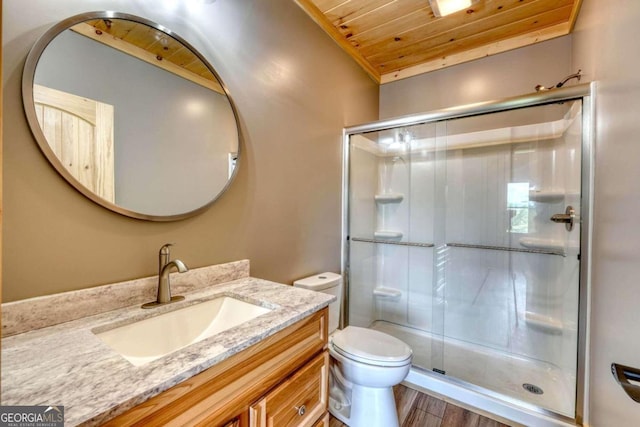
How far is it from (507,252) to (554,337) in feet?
2.09

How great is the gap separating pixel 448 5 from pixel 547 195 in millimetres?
1469

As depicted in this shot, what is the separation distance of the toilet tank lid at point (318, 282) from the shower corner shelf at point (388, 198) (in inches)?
39.0

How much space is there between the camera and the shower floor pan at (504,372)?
1653mm

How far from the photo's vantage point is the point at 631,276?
1.00m

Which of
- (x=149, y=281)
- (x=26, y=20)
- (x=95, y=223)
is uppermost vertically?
(x=26, y=20)

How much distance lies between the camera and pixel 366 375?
4.71ft

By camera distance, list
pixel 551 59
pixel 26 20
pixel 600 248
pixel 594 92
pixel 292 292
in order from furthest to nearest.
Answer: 1. pixel 551 59
2. pixel 594 92
3. pixel 600 248
4. pixel 292 292
5. pixel 26 20

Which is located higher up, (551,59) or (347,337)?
(551,59)

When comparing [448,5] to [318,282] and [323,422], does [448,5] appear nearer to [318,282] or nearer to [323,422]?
[318,282]

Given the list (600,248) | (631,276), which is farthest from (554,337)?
(631,276)

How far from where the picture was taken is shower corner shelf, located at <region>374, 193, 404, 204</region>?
2.62 metres

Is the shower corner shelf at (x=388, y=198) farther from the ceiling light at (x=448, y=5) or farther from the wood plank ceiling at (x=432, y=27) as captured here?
the ceiling light at (x=448, y=5)

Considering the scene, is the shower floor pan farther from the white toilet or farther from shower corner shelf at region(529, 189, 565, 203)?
shower corner shelf at region(529, 189, 565, 203)

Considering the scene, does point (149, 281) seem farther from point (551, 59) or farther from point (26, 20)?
point (551, 59)
